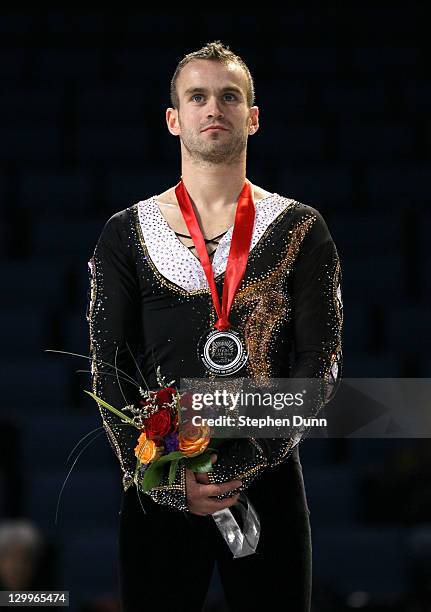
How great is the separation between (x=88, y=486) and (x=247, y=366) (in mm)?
2190

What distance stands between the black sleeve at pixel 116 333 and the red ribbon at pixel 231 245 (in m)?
0.13

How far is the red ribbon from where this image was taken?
229 cm

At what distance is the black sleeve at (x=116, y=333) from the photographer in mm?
2283

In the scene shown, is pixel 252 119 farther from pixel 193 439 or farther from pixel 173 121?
pixel 193 439

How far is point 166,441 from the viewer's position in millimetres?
2178

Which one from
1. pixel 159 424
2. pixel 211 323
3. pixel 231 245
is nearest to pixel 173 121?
pixel 231 245

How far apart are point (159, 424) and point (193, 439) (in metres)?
0.07

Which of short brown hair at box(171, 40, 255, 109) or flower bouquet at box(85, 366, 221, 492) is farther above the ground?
short brown hair at box(171, 40, 255, 109)

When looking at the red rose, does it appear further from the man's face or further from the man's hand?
the man's face

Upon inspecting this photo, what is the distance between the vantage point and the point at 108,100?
6070 mm

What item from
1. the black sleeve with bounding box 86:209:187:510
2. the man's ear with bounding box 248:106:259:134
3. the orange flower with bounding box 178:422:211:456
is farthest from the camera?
the man's ear with bounding box 248:106:259:134

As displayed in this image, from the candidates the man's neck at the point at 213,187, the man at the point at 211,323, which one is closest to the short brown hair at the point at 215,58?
the man at the point at 211,323

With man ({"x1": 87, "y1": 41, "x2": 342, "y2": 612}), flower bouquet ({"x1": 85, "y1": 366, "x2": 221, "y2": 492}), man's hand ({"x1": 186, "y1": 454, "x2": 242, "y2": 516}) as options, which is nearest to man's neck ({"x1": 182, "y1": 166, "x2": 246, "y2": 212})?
man ({"x1": 87, "y1": 41, "x2": 342, "y2": 612})
